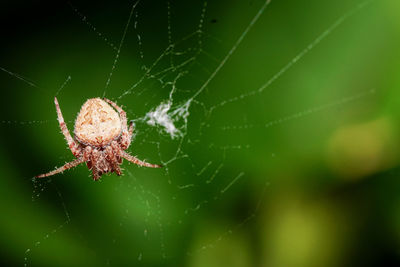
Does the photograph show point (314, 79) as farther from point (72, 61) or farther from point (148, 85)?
point (72, 61)

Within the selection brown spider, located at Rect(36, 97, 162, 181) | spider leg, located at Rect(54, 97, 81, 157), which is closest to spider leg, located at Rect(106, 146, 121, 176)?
brown spider, located at Rect(36, 97, 162, 181)

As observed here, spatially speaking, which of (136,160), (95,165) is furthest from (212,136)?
(95,165)

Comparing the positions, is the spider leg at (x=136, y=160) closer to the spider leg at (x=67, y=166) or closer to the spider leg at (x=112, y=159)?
the spider leg at (x=112, y=159)

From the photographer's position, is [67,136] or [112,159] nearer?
[67,136]

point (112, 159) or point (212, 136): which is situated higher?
Answer: point (112, 159)

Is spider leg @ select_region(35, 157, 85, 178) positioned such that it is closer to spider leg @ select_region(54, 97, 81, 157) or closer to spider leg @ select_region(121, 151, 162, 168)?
spider leg @ select_region(54, 97, 81, 157)

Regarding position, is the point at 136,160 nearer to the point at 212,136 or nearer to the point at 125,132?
the point at 125,132

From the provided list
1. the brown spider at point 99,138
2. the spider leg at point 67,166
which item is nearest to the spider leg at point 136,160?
the brown spider at point 99,138
